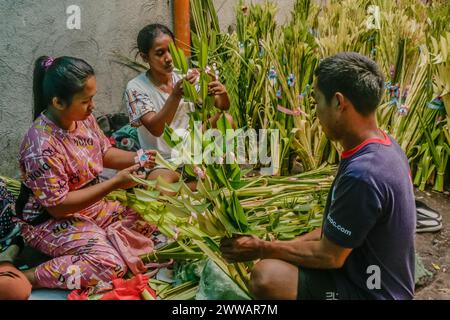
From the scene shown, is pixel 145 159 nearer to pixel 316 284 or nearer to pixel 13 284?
pixel 13 284

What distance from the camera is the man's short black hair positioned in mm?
1605

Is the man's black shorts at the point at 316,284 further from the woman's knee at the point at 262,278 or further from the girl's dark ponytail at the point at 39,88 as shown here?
the girl's dark ponytail at the point at 39,88

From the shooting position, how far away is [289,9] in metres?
5.34

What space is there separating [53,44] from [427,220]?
255 centimetres

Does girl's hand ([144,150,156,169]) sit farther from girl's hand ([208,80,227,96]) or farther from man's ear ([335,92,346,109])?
man's ear ([335,92,346,109])

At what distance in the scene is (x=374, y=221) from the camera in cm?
153

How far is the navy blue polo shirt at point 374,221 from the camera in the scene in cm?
152

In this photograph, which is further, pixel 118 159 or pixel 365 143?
pixel 118 159

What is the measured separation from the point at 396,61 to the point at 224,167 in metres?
1.90

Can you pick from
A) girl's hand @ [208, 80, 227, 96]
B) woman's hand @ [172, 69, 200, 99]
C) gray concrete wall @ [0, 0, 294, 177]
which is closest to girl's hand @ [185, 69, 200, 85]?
woman's hand @ [172, 69, 200, 99]

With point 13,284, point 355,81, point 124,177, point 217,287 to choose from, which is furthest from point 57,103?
point 355,81

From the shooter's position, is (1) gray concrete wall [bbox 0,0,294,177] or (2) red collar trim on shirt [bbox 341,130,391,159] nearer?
(2) red collar trim on shirt [bbox 341,130,391,159]

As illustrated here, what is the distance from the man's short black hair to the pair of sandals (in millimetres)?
1376
